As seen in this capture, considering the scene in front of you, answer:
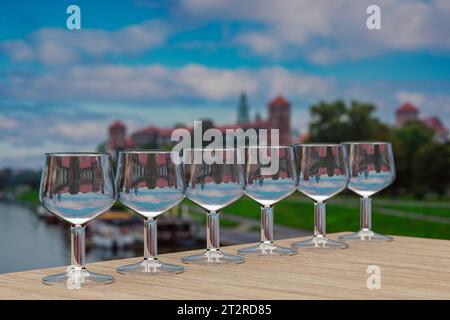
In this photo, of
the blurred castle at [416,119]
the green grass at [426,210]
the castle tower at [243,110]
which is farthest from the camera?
the castle tower at [243,110]

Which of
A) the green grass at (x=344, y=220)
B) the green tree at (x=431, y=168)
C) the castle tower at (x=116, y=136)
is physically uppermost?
the castle tower at (x=116, y=136)

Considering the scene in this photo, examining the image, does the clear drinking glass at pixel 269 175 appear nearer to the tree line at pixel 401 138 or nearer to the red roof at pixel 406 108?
the tree line at pixel 401 138

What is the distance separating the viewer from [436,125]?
12469 millimetres

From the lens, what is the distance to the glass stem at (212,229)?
1095mm

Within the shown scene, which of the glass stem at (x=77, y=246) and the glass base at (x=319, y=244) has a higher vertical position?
the glass stem at (x=77, y=246)

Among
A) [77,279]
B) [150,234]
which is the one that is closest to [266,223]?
[150,234]

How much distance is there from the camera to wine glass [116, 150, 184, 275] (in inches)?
39.2

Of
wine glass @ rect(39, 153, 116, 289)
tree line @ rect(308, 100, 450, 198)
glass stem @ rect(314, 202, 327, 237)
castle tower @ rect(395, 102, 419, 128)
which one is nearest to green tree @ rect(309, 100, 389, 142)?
tree line @ rect(308, 100, 450, 198)

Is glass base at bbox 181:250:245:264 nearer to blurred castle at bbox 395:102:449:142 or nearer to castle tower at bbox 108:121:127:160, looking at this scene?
castle tower at bbox 108:121:127:160

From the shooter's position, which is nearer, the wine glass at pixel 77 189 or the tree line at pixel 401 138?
the wine glass at pixel 77 189

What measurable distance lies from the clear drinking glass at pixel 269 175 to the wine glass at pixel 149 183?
0.59ft

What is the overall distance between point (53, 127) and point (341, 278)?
10.5 metres

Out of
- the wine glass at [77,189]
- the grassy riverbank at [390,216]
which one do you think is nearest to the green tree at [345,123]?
the grassy riverbank at [390,216]

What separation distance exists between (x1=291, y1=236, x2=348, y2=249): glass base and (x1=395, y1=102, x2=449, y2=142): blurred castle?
37.3 feet
